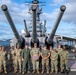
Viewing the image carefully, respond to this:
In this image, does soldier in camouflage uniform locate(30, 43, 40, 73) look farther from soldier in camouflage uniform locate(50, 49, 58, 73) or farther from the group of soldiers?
soldier in camouflage uniform locate(50, 49, 58, 73)

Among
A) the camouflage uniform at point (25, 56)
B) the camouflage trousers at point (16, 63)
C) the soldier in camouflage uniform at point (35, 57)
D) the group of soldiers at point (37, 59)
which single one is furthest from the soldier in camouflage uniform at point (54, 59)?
the camouflage trousers at point (16, 63)

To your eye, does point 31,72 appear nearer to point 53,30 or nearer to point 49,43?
point 53,30

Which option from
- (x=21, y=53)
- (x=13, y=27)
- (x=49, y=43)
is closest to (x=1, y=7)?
(x=13, y=27)

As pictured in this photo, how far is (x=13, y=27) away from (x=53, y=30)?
6.33 ft

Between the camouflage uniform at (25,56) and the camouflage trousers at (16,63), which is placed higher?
the camouflage uniform at (25,56)

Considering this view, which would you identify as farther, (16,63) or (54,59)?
(16,63)

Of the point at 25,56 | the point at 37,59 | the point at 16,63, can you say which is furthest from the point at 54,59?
the point at 16,63

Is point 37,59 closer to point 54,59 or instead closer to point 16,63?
point 54,59

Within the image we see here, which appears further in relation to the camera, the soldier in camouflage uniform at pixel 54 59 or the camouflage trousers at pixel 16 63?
the camouflage trousers at pixel 16 63

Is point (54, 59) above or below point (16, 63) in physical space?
above

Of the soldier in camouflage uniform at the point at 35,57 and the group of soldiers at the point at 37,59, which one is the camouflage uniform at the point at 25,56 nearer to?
the group of soldiers at the point at 37,59

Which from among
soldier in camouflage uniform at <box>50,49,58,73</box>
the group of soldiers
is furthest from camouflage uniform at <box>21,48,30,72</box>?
soldier in camouflage uniform at <box>50,49,58,73</box>

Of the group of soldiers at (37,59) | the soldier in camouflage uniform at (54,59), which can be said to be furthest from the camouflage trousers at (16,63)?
the soldier in camouflage uniform at (54,59)

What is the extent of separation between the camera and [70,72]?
42.5 ft
